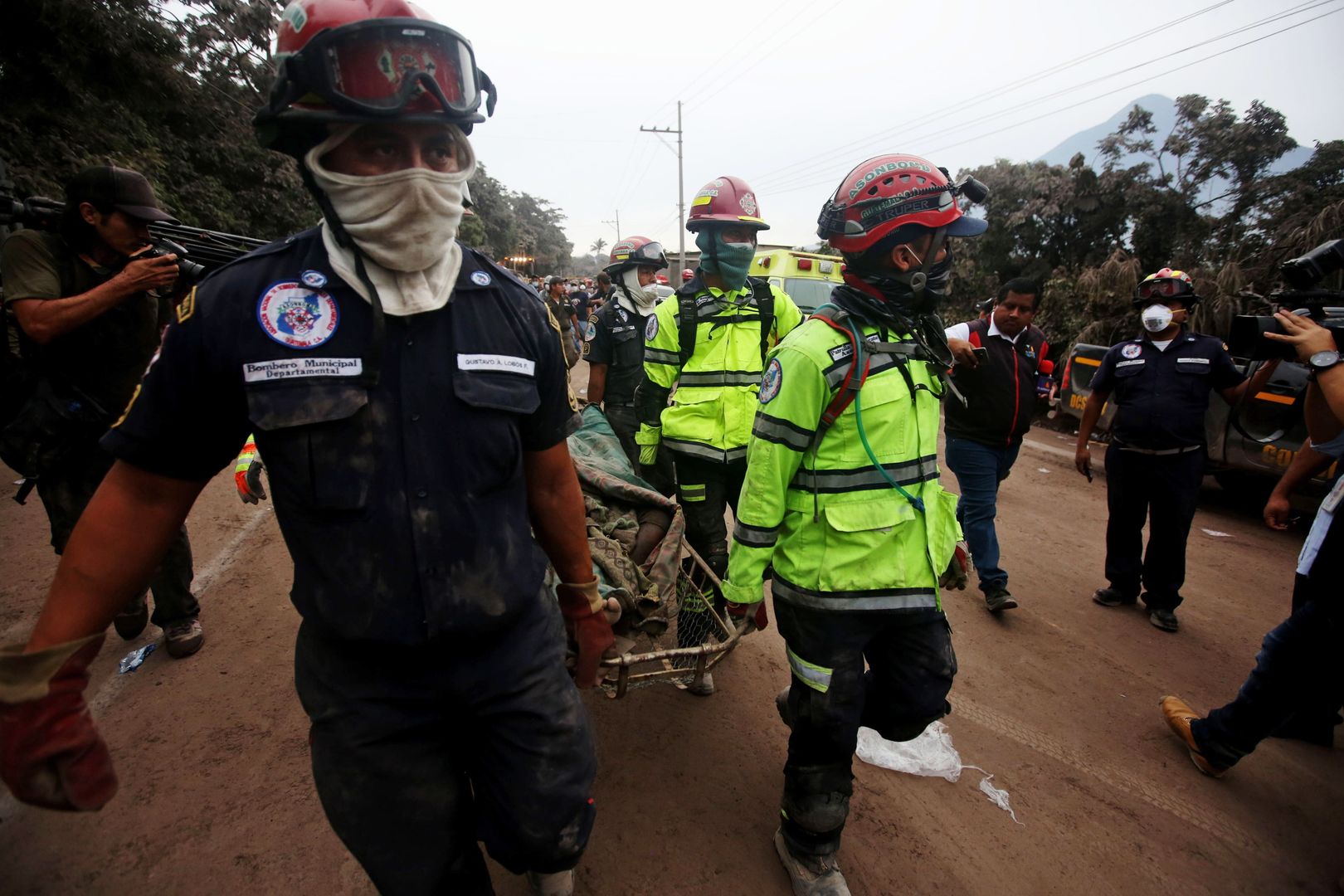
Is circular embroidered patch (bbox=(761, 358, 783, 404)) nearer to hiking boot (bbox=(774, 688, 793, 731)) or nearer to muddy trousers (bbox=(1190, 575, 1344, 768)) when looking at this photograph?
hiking boot (bbox=(774, 688, 793, 731))

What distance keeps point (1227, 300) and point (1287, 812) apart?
835 centimetres

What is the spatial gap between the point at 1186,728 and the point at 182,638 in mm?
5113

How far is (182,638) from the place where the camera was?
3617 mm

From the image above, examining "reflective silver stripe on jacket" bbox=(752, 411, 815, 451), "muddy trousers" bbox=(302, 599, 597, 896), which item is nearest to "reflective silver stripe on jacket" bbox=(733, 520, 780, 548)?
"reflective silver stripe on jacket" bbox=(752, 411, 815, 451)

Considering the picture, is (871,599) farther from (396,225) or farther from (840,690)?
(396,225)

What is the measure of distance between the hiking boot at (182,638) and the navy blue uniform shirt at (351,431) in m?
2.84

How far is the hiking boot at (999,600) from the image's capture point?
4.34 meters

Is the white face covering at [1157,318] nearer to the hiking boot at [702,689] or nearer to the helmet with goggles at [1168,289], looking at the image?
the helmet with goggles at [1168,289]

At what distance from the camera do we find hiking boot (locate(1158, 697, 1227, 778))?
2.99m

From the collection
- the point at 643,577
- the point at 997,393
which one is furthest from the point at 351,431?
the point at 997,393

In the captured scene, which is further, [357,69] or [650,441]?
[650,441]

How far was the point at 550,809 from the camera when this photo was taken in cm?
160

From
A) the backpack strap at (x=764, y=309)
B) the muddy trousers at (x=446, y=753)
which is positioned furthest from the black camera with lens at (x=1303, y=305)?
the muddy trousers at (x=446, y=753)

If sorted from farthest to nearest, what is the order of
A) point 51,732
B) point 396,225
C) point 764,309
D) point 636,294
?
point 636,294 → point 764,309 → point 396,225 → point 51,732
